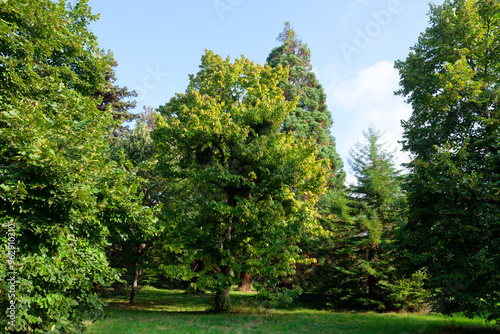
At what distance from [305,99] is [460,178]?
18556 mm

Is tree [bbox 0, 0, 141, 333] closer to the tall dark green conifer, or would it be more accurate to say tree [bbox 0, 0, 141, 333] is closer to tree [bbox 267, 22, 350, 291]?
tree [bbox 267, 22, 350, 291]

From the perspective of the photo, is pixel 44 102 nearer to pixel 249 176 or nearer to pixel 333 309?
pixel 249 176

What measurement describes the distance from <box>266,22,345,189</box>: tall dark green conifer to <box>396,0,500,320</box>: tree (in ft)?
37.4

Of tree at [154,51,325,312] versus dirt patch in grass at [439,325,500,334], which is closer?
dirt patch in grass at [439,325,500,334]

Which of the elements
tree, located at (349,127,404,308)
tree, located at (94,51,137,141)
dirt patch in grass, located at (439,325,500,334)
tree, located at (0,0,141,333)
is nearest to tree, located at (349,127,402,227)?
tree, located at (349,127,404,308)

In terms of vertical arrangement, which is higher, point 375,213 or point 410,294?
point 375,213

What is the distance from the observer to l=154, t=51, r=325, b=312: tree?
13.1 m

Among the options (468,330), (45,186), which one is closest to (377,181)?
(468,330)

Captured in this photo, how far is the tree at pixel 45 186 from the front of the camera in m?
5.16

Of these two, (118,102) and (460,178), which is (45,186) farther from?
(118,102)

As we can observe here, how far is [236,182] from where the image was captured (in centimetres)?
1371

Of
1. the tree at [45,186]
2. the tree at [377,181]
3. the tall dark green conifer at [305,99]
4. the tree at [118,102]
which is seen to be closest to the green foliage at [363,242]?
the tree at [377,181]

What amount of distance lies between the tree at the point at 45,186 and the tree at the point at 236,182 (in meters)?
6.32

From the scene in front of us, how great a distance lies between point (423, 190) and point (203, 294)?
18.6 metres
